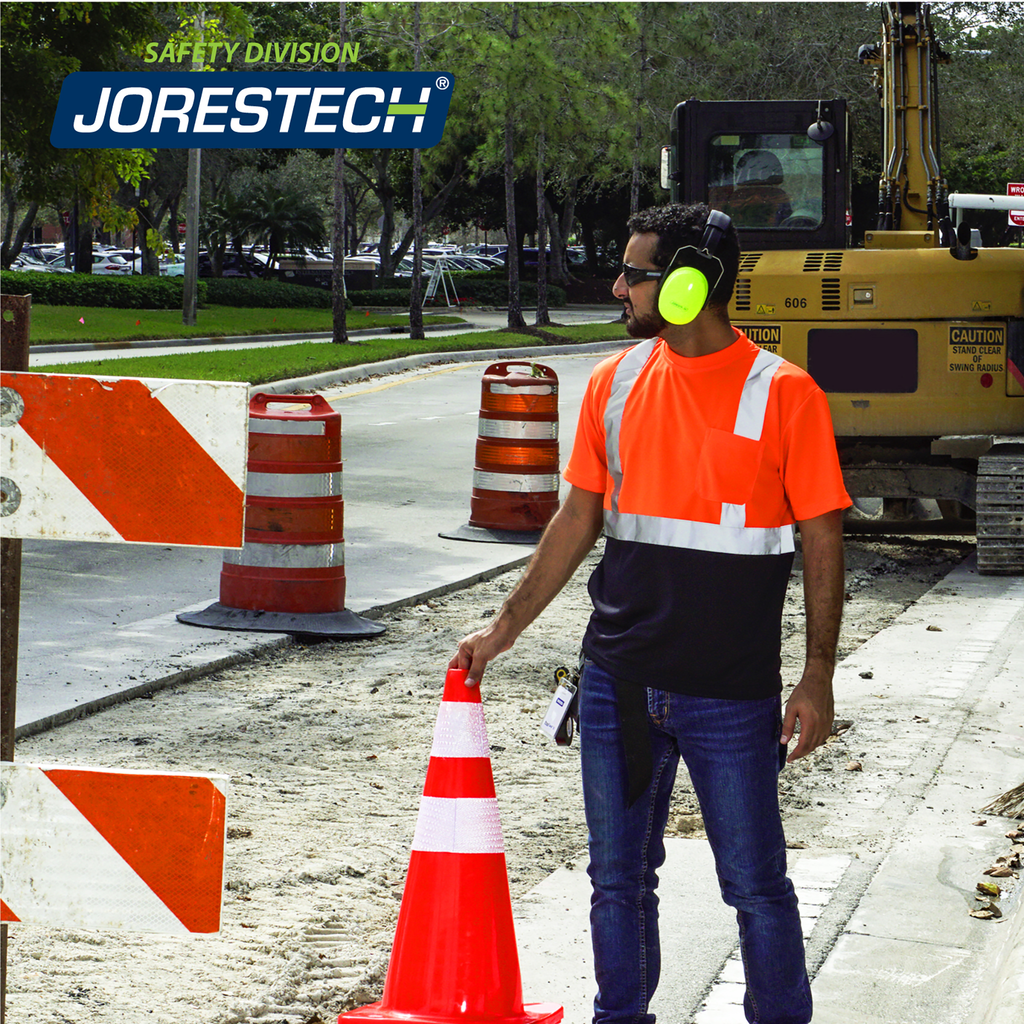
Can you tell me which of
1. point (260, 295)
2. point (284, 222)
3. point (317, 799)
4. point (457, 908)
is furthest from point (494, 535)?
point (284, 222)

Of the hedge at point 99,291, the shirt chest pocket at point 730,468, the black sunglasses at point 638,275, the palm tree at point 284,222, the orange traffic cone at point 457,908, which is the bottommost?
the orange traffic cone at point 457,908

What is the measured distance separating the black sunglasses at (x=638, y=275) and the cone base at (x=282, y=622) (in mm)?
5136

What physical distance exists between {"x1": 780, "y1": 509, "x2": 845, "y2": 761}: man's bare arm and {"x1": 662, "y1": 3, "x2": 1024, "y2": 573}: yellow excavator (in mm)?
7795

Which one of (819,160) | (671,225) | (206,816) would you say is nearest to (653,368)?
(671,225)

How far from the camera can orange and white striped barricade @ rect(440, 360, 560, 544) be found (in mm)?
11438

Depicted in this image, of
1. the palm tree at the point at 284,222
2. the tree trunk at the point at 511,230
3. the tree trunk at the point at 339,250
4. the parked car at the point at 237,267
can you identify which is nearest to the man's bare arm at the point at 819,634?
the tree trunk at the point at 339,250

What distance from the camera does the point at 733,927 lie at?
447 centimetres

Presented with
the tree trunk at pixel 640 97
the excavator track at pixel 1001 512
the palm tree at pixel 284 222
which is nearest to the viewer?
the excavator track at pixel 1001 512

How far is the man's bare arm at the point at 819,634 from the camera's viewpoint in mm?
3395

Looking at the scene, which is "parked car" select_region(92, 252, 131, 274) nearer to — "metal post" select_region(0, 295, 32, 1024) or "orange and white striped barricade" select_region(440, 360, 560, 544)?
"orange and white striped barricade" select_region(440, 360, 560, 544)

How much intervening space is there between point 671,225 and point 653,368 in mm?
318

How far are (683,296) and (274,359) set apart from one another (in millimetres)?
22683

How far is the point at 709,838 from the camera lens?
345 cm

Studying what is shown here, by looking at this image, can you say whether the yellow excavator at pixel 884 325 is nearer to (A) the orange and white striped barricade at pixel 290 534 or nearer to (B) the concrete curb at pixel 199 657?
(B) the concrete curb at pixel 199 657
